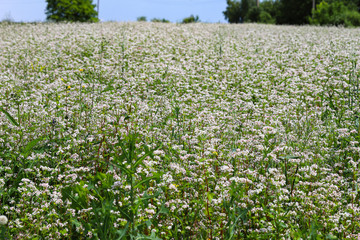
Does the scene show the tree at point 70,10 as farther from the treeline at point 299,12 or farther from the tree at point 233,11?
the tree at point 233,11

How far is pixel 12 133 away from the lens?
5648mm

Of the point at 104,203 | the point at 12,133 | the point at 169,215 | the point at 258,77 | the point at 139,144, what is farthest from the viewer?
the point at 258,77

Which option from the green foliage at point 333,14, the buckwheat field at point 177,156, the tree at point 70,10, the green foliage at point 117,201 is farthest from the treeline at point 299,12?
the green foliage at point 117,201

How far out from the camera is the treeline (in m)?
37.8

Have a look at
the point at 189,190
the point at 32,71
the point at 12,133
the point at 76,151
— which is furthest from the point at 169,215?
the point at 32,71

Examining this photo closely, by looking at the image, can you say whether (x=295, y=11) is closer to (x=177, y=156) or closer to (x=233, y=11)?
(x=233, y=11)

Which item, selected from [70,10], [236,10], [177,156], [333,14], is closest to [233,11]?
[236,10]

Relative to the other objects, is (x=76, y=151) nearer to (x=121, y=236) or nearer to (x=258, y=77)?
(x=121, y=236)

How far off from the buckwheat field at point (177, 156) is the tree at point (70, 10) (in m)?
30.5

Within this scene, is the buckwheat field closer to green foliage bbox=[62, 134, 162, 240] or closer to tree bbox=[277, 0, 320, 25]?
green foliage bbox=[62, 134, 162, 240]

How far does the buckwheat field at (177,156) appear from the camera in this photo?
3.60 metres

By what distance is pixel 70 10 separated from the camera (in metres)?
39.8

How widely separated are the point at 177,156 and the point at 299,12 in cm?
6649

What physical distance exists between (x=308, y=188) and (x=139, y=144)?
2.58m
